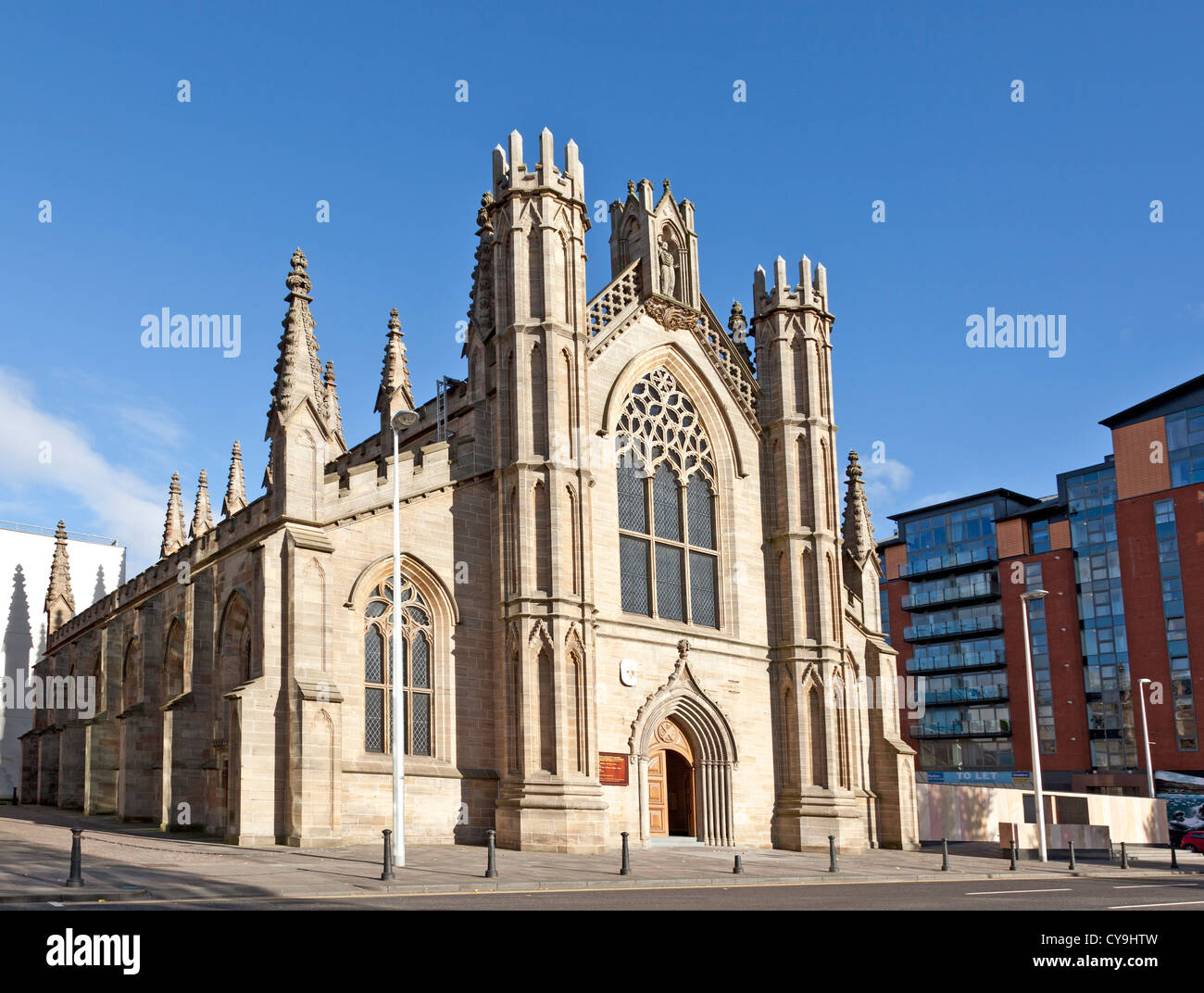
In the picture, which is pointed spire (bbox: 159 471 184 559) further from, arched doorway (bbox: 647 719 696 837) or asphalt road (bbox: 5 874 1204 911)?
asphalt road (bbox: 5 874 1204 911)

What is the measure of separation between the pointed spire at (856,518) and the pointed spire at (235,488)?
23610mm

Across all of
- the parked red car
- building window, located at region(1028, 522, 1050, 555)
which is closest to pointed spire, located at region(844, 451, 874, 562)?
the parked red car

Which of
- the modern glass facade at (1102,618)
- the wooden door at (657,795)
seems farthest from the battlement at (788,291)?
the modern glass facade at (1102,618)

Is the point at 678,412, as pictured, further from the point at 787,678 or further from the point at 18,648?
the point at 18,648

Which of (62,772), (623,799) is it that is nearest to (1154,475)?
(623,799)

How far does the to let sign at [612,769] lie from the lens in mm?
30203

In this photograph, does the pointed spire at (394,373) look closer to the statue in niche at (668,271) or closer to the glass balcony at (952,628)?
the statue in niche at (668,271)

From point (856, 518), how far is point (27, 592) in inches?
1928

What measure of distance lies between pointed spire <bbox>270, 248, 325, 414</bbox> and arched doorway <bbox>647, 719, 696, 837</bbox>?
13.4 m

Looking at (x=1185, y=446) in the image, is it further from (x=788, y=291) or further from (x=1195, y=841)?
(x=788, y=291)

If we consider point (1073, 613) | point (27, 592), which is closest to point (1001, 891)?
point (27, 592)

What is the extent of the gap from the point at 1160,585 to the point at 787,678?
189ft

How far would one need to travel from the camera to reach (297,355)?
89.7ft
